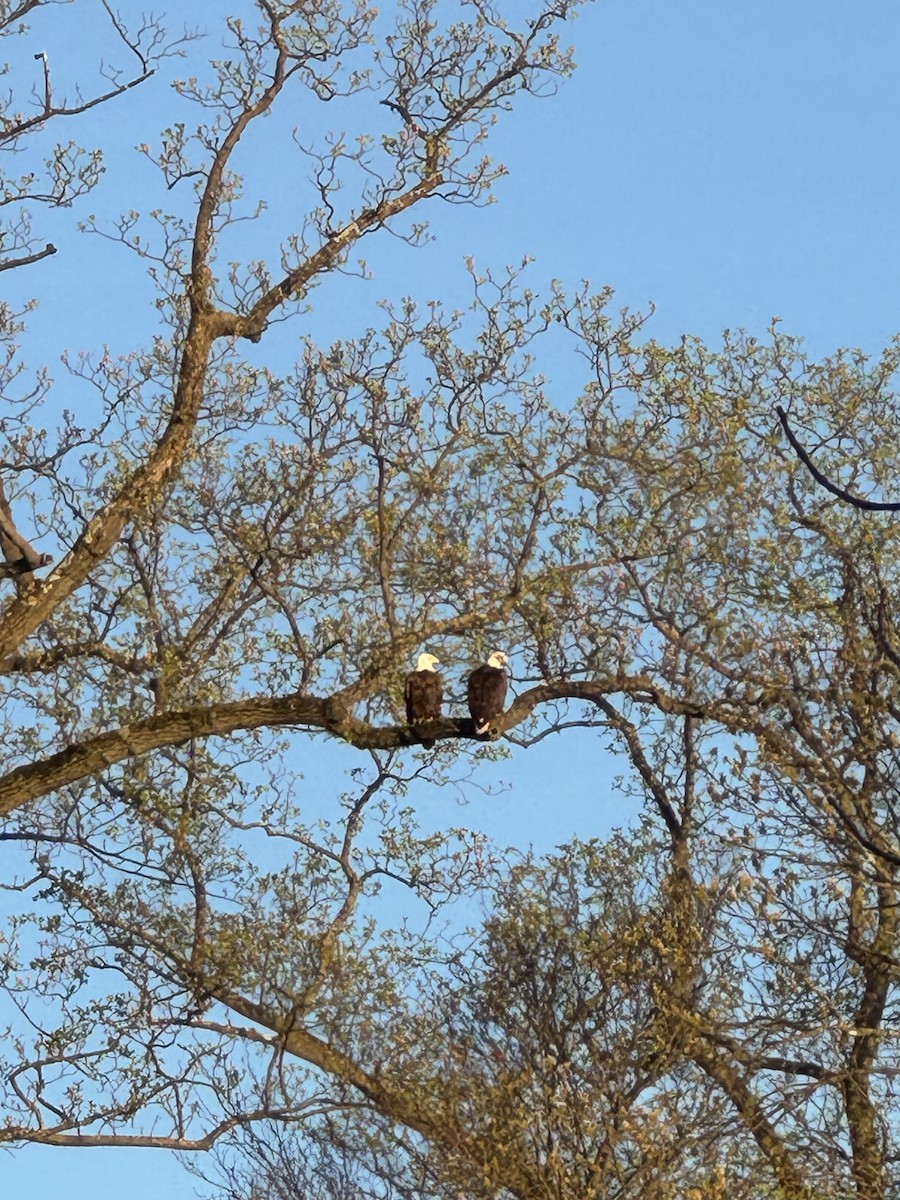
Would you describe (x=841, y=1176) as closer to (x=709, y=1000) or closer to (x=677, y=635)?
(x=709, y=1000)

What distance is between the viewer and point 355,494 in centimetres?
1450

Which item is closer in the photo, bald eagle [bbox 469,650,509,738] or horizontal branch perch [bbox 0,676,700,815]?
horizontal branch perch [bbox 0,676,700,815]

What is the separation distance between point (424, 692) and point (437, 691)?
0.12m

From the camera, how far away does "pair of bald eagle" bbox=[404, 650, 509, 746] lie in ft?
42.3

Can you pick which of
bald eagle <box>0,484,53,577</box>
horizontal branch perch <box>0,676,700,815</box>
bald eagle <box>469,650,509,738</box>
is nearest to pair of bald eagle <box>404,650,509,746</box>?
bald eagle <box>469,650,509,738</box>

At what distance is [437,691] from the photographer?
1311 centimetres

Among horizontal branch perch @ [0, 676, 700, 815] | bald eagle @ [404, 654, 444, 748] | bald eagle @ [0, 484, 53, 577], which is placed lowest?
horizontal branch perch @ [0, 676, 700, 815]

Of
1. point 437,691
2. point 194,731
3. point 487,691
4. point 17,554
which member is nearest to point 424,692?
point 437,691

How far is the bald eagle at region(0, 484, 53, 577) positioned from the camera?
1287cm

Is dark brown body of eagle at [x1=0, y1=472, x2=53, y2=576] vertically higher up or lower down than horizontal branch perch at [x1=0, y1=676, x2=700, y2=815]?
higher up

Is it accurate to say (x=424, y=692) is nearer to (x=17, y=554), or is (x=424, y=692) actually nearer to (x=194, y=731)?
(x=194, y=731)

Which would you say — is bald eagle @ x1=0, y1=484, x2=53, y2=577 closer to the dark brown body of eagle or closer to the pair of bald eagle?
the dark brown body of eagle

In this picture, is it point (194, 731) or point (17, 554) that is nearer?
point (194, 731)

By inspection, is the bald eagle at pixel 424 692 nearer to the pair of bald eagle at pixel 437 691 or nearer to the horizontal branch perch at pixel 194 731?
the pair of bald eagle at pixel 437 691
